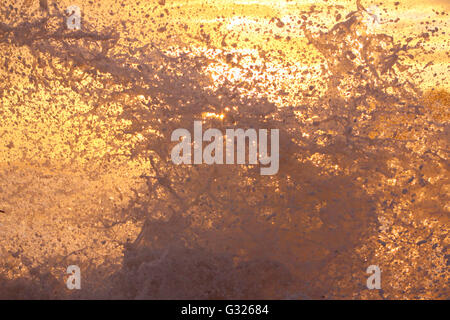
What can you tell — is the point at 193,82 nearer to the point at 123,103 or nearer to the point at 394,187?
the point at 123,103

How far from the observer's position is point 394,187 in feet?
6.49

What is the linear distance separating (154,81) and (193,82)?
0.60ft

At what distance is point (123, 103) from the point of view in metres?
1.99

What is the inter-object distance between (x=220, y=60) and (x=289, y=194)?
71 cm

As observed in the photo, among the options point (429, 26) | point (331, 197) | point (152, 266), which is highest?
point (429, 26)

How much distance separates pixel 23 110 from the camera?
201 centimetres

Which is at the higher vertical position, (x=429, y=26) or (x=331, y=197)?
(x=429, y=26)

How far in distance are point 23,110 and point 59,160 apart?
0.29 metres

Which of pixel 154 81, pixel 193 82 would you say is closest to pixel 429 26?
pixel 193 82

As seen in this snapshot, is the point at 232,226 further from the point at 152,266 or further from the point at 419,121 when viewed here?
the point at 419,121

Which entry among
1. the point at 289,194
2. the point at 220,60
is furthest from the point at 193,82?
the point at 289,194
